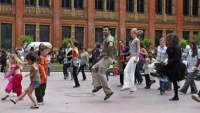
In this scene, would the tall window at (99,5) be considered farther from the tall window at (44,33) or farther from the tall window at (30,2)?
the tall window at (30,2)

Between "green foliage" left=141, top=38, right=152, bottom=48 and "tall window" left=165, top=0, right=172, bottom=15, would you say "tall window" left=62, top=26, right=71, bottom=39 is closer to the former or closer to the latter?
"green foliage" left=141, top=38, right=152, bottom=48

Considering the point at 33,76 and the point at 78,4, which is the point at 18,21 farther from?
the point at 33,76

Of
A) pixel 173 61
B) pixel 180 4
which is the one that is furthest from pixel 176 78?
pixel 180 4

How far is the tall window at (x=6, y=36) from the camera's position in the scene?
37.7 m

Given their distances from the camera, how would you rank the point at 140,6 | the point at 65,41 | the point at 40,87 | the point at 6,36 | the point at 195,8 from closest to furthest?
the point at 40,87 < the point at 65,41 < the point at 6,36 < the point at 140,6 < the point at 195,8

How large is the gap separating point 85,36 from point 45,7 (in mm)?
5571

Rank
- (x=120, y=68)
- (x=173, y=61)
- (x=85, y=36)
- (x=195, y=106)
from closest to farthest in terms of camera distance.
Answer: (x=195, y=106) < (x=173, y=61) < (x=120, y=68) < (x=85, y=36)

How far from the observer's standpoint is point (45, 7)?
40.0 meters

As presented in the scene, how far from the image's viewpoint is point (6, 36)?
38.0 m

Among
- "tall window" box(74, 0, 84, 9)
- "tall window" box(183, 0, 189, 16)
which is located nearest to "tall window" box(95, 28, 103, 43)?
"tall window" box(74, 0, 84, 9)

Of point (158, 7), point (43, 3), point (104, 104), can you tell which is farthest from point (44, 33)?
point (104, 104)

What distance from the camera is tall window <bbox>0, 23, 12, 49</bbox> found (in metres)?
37.7

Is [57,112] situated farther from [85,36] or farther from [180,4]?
[180,4]

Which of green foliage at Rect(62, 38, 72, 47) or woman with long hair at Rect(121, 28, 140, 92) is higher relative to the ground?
green foliage at Rect(62, 38, 72, 47)
